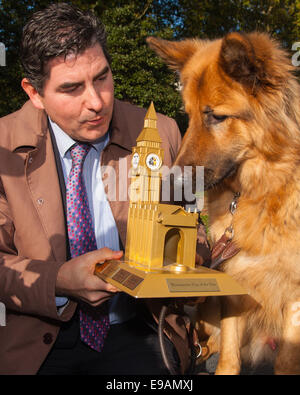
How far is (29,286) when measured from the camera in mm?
2244

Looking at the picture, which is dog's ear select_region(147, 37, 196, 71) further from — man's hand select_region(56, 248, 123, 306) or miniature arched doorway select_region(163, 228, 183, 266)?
man's hand select_region(56, 248, 123, 306)

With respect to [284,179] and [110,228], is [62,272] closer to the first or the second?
[110,228]

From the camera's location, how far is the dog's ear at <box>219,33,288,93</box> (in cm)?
225

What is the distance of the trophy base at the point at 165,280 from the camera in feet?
5.88

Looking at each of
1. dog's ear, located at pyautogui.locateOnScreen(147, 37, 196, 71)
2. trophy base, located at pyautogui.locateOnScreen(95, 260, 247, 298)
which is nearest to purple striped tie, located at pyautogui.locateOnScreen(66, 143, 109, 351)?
trophy base, located at pyautogui.locateOnScreen(95, 260, 247, 298)

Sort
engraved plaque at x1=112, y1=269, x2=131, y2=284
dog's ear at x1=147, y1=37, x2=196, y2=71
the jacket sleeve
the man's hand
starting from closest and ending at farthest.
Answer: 1. engraved plaque at x1=112, y1=269, x2=131, y2=284
2. the man's hand
3. the jacket sleeve
4. dog's ear at x1=147, y1=37, x2=196, y2=71

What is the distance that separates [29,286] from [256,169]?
168 cm

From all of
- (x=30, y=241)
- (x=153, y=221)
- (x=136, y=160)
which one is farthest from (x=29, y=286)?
(x=136, y=160)

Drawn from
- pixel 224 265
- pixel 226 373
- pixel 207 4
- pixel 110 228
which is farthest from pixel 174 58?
pixel 207 4

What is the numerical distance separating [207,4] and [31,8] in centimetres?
776

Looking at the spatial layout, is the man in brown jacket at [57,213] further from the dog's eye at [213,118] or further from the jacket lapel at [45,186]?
the dog's eye at [213,118]

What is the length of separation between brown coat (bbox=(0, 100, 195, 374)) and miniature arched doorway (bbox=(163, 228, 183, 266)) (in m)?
0.60

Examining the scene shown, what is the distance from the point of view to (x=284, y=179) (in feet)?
8.39

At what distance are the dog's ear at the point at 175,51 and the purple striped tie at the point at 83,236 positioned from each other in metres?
1.17
